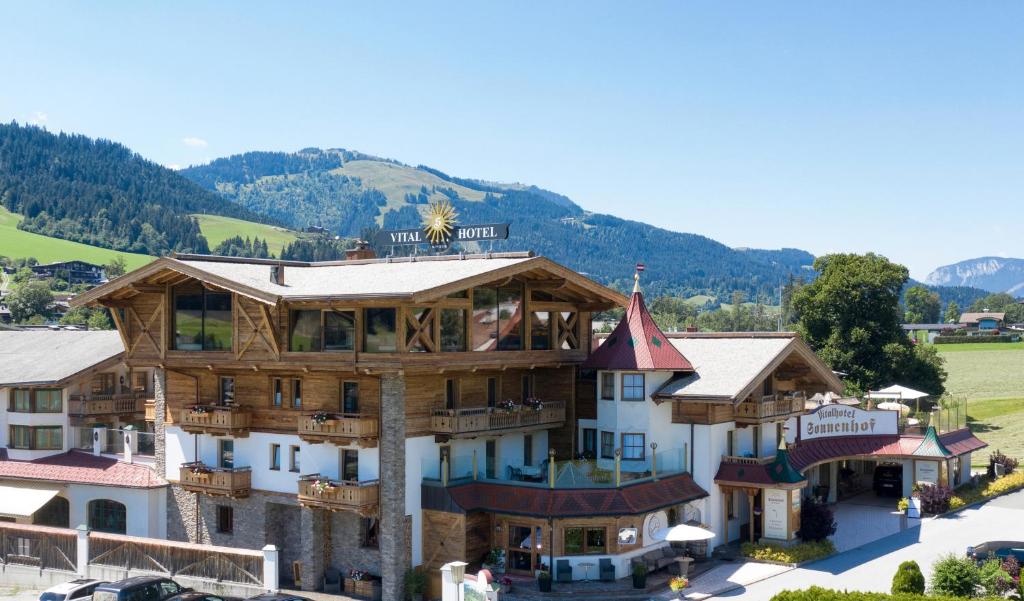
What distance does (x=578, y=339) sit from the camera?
42.8m

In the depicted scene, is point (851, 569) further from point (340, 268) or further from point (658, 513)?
point (340, 268)

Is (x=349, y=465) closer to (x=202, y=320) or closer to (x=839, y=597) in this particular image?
(x=202, y=320)

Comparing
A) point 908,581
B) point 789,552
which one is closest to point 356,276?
point 789,552

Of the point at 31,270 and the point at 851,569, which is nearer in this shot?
the point at 851,569

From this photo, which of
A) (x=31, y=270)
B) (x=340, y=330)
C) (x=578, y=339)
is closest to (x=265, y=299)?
(x=340, y=330)

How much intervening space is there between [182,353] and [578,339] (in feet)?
53.7

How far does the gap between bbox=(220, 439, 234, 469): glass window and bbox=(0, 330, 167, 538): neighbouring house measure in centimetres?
342

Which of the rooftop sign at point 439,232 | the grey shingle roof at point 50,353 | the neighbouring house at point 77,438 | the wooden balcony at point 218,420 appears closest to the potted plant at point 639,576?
the rooftop sign at point 439,232

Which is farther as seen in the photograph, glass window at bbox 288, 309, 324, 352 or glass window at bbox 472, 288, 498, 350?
glass window at bbox 472, 288, 498, 350

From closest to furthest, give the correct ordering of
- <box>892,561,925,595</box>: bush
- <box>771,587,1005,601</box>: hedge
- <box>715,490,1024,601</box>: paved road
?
<box>771,587,1005,601</box>: hedge
<box>892,561,925,595</box>: bush
<box>715,490,1024,601</box>: paved road

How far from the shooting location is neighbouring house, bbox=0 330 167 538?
141ft

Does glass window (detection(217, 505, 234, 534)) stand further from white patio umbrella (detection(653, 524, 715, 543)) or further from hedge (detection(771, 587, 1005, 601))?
hedge (detection(771, 587, 1005, 601))

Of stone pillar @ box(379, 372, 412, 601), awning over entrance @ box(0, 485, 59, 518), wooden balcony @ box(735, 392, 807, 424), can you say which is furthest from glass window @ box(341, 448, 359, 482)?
awning over entrance @ box(0, 485, 59, 518)

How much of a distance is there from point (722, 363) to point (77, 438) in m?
30.3
